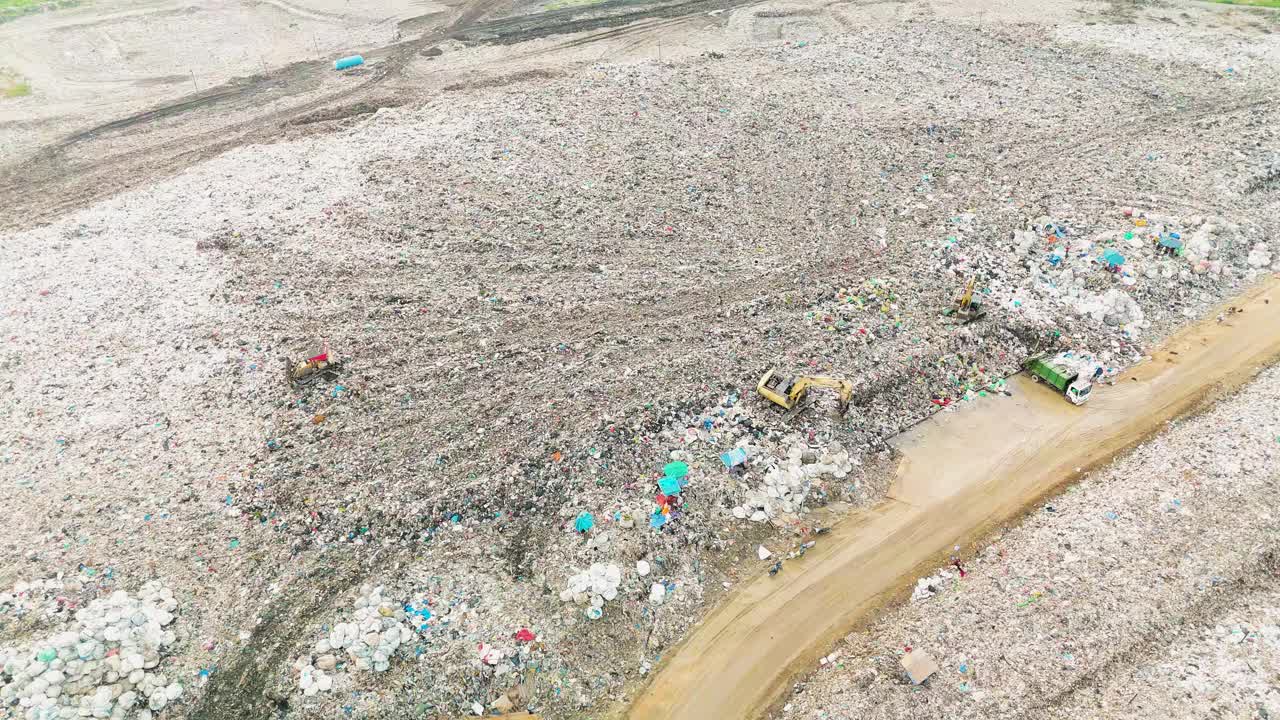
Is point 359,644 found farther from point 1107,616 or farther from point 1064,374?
point 1064,374

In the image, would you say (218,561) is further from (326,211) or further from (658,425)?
(326,211)

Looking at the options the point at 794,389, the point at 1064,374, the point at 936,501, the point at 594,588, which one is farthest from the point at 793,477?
the point at 1064,374

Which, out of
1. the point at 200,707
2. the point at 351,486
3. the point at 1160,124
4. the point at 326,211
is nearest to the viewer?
the point at 200,707

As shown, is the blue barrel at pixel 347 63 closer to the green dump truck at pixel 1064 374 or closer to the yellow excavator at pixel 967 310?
the yellow excavator at pixel 967 310

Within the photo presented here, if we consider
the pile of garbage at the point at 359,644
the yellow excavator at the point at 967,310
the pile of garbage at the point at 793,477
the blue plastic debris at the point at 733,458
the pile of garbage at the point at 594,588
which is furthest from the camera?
the yellow excavator at the point at 967,310

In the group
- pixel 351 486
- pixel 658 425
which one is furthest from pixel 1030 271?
pixel 351 486

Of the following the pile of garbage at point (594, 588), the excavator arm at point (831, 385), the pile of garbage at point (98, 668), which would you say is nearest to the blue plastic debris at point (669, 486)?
the pile of garbage at point (594, 588)

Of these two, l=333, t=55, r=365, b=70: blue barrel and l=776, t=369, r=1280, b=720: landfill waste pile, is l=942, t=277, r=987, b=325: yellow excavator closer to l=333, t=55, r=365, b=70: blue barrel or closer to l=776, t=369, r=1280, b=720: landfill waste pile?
l=776, t=369, r=1280, b=720: landfill waste pile
